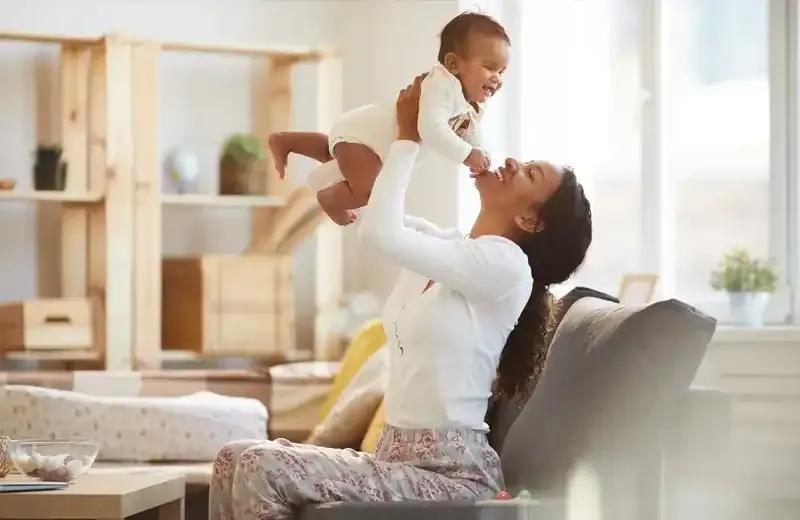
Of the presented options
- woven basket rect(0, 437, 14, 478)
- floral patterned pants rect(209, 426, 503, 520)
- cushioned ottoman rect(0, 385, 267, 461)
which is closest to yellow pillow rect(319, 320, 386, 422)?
cushioned ottoman rect(0, 385, 267, 461)

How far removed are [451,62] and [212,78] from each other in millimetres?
2589

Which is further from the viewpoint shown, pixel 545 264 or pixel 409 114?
pixel 545 264

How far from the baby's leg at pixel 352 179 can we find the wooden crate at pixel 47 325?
77.3 inches

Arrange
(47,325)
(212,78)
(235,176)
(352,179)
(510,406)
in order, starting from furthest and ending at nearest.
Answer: (212,78) → (235,176) → (47,325) → (510,406) → (352,179)

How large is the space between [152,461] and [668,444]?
1.73 meters

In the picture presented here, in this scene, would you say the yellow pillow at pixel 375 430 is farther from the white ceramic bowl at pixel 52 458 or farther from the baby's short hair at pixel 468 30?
the baby's short hair at pixel 468 30

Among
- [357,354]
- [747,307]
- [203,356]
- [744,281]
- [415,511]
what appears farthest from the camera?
[203,356]

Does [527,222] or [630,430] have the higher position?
[527,222]

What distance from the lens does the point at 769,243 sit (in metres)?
3.02

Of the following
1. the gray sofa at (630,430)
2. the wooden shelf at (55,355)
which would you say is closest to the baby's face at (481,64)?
the gray sofa at (630,430)

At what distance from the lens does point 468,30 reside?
6.39 ft

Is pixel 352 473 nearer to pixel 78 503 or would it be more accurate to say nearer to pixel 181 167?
pixel 78 503

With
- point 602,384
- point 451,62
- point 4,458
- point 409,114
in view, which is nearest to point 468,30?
point 451,62

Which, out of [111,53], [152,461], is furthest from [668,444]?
[111,53]
